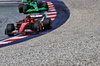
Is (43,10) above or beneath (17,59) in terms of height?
beneath

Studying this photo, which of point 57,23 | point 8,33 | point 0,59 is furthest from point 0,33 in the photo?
point 0,59

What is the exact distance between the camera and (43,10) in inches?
653

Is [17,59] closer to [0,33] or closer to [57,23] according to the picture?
[0,33]

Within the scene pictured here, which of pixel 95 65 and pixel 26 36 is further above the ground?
pixel 95 65

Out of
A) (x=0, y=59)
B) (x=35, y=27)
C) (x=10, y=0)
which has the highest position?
(x=0, y=59)

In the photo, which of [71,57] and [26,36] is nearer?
[71,57]

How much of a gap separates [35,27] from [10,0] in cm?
1566

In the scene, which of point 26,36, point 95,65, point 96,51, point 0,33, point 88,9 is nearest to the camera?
point 95,65

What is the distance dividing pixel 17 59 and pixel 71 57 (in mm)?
1734

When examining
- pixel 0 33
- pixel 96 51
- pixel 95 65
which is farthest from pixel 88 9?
pixel 95 65

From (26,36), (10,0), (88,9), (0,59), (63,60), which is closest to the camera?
(63,60)

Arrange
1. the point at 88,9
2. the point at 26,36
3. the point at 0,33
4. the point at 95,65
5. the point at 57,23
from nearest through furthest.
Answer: the point at 95,65, the point at 26,36, the point at 0,33, the point at 57,23, the point at 88,9

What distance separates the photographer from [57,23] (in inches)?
517

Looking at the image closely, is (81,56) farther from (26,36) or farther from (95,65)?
(26,36)
